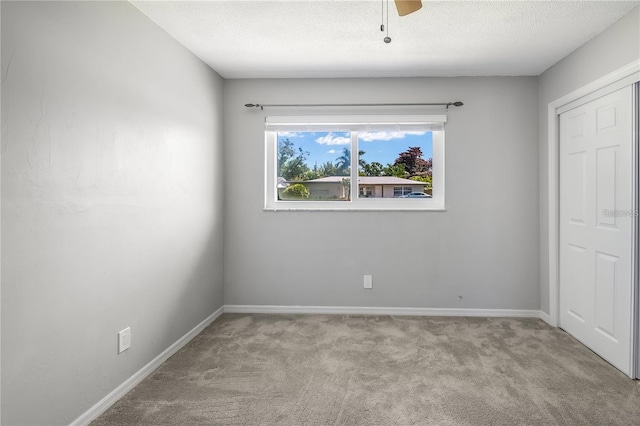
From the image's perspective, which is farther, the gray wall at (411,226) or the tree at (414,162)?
the tree at (414,162)

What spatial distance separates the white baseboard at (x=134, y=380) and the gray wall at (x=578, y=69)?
3212 millimetres

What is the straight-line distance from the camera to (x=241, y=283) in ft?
11.5

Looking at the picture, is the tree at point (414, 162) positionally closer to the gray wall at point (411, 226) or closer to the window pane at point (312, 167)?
the gray wall at point (411, 226)

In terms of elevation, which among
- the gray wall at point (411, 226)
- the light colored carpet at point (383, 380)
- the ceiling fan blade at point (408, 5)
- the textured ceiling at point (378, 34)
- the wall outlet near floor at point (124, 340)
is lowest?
the light colored carpet at point (383, 380)

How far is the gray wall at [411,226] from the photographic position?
10.8 feet

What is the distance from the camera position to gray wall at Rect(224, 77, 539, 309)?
3.30 meters

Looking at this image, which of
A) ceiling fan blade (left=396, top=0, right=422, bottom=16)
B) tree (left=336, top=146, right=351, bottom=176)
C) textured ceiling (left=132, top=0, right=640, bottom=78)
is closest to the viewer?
ceiling fan blade (left=396, top=0, right=422, bottom=16)

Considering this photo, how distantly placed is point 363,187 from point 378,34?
1.48 meters

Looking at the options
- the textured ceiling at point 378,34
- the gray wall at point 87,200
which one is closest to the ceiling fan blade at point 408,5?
the textured ceiling at point 378,34

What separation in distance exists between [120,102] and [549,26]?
2841 mm

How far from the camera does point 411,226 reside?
339 cm

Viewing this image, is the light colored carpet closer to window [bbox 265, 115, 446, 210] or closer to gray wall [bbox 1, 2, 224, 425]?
gray wall [bbox 1, 2, 224, 425]

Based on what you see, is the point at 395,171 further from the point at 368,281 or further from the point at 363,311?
the point at 363,311

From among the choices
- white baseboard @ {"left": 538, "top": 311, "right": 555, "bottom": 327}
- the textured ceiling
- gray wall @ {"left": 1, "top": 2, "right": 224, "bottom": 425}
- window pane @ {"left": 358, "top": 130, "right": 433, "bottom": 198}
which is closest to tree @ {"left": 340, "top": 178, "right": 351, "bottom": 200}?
window pane @ {"left": 358, "top": 130, "right": 433, "bottom": 198}
